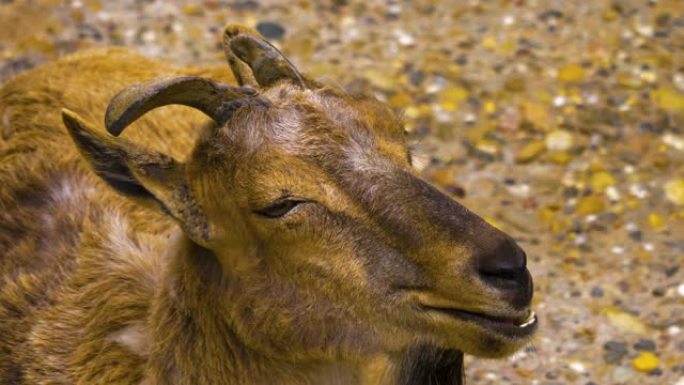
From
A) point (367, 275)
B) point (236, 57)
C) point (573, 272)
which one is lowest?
point (573, 272)

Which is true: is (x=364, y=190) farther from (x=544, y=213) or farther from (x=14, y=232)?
(x=544, y=213)

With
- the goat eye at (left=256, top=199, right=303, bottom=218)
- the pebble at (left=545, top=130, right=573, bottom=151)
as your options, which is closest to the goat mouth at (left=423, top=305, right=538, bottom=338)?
the goat eye at (left=256, top=199, right=303, bottom=218)

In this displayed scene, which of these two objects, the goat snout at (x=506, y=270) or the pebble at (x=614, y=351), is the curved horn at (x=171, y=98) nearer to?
the goat snout at (x=506, y=270)

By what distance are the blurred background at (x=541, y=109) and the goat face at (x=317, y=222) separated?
2.01 meters

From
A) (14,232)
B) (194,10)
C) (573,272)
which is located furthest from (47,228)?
(194,10)

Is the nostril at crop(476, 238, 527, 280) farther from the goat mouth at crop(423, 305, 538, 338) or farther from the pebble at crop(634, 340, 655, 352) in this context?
the pebble at crop(634, 340, 655, 352)

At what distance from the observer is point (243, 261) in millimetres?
4215

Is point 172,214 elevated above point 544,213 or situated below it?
above

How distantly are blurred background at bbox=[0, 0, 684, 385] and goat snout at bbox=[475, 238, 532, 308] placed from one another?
220cm

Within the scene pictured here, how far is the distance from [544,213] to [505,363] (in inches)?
49.3

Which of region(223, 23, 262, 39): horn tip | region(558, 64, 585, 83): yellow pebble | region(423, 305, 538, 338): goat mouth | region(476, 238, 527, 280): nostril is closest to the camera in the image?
region(476, 238, 527, 280): nostril

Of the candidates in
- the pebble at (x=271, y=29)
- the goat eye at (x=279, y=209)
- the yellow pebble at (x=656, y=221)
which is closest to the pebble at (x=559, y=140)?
the yellow pebble at (x=656, y=221)

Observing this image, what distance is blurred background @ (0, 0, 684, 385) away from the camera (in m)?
6.37

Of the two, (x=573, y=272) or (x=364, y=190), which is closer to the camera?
(x=364, y=190)
